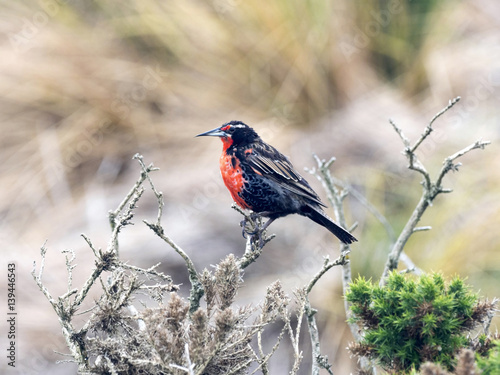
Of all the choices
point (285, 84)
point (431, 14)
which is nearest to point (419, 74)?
point (431, 14)

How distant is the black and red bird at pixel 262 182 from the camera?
2212mm

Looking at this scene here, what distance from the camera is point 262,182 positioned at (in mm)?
2234

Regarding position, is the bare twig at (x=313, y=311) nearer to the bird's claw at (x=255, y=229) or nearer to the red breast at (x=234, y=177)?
the bird's claw at (x=255, y=229)

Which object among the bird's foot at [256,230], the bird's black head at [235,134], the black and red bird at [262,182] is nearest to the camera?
the bird's foot at [256,230]

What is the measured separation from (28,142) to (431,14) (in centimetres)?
298

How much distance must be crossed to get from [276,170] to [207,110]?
235 centimetres

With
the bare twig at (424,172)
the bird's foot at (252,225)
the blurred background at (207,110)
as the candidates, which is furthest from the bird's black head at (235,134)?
the blurred background at (207,110)

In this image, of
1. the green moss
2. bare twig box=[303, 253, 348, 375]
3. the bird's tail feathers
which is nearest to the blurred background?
the bird's tail feathers

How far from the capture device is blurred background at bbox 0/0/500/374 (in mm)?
4027

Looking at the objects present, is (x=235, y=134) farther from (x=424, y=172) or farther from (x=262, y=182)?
(x=424, y=172)

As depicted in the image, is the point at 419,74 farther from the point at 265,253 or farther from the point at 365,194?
the point at 265,253

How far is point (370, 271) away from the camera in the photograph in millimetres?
3662

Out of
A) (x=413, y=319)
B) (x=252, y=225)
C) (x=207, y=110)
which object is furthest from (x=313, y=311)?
(x=207, y=110)

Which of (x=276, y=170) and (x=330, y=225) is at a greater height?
(x=276, y=170)
